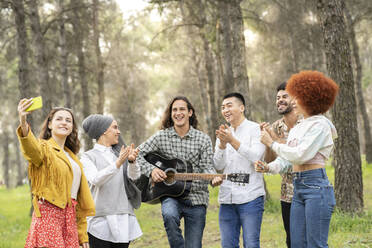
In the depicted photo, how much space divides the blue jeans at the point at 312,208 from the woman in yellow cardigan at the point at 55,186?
7.06ft

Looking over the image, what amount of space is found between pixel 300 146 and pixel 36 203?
258 centimetres

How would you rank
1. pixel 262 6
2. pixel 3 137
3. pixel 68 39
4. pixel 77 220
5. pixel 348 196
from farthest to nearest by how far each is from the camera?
pixel 3 137
pixel 262 6
pixel 68 39
pixel 348 196
pixel 77 220

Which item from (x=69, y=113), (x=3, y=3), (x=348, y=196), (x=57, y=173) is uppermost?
(x=3, y=3)

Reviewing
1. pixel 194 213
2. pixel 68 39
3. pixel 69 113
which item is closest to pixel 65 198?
pixel 69 113

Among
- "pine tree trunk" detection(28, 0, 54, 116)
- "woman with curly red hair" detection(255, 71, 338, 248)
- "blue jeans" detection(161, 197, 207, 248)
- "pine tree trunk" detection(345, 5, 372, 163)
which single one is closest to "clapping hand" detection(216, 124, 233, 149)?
"woman with curly red hair" detection(255, 71, 338, 248)

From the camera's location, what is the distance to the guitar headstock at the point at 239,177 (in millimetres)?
4812

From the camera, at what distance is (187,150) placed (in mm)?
5211

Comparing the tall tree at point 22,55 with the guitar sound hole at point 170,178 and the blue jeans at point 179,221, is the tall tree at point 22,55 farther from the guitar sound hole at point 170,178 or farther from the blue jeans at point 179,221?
the blue jeans at point 179,221

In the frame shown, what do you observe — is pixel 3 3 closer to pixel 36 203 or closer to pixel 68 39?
pixel 68 39

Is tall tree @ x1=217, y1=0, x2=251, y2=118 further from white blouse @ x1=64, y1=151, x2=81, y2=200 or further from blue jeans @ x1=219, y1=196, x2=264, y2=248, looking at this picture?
white blouse @ x1=64, y1=151, x2=81, y2=200

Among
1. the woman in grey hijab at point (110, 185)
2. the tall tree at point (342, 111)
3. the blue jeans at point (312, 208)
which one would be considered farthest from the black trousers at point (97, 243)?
the tall tree at point (342, 111)

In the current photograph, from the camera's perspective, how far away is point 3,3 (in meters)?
11.9

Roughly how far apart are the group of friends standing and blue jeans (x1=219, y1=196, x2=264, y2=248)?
0.04ft

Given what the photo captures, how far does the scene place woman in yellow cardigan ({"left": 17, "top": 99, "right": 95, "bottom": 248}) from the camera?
3830mm
